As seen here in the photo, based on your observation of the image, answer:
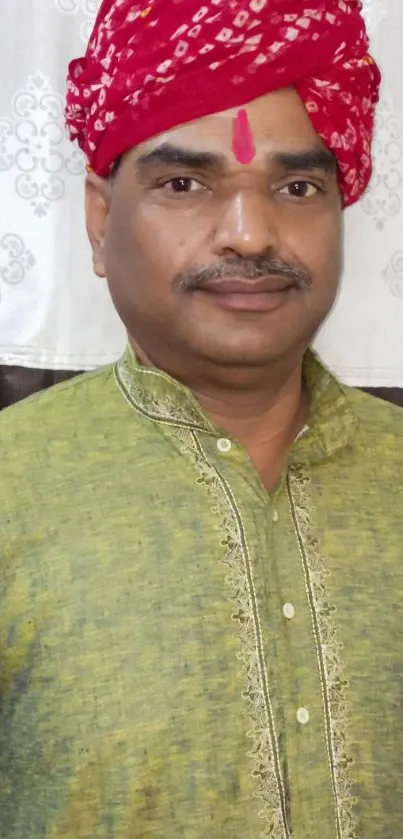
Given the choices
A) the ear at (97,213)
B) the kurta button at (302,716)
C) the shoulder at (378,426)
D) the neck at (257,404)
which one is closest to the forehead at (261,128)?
the ear at (97,213)

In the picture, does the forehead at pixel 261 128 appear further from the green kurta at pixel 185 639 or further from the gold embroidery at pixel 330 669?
the gold embroidery at pixel 330 669

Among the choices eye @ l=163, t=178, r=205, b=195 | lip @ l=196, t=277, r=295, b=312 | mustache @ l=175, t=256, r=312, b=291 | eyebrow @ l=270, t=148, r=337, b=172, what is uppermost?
eyebrow @ l=270, t=148, r=337, b=172

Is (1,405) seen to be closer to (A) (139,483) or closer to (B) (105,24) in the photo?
(A) (139,483)

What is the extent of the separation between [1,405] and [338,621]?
24.4 inches

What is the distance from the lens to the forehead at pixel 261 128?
878 millimetres

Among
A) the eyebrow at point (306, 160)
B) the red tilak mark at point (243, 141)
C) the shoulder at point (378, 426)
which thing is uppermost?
the red tilak mark at point (243, 141)

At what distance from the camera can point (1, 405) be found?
4.31ft

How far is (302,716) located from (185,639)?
14 centimetres

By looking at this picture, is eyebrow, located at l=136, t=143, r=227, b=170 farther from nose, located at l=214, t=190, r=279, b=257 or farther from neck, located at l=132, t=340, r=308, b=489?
neck, located at l=132, t=340, r=308, b=489

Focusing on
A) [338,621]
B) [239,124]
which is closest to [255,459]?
Answer: [338,621]

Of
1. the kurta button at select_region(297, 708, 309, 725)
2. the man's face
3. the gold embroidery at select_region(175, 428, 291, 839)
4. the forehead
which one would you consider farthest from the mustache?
the kurta button at select_region(297, 708, 309, 725)

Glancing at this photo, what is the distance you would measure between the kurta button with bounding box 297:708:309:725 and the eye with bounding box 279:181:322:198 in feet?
1.72

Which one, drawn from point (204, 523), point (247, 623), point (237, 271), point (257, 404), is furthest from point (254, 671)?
point (237, 271)

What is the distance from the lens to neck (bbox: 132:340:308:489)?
943 mm
